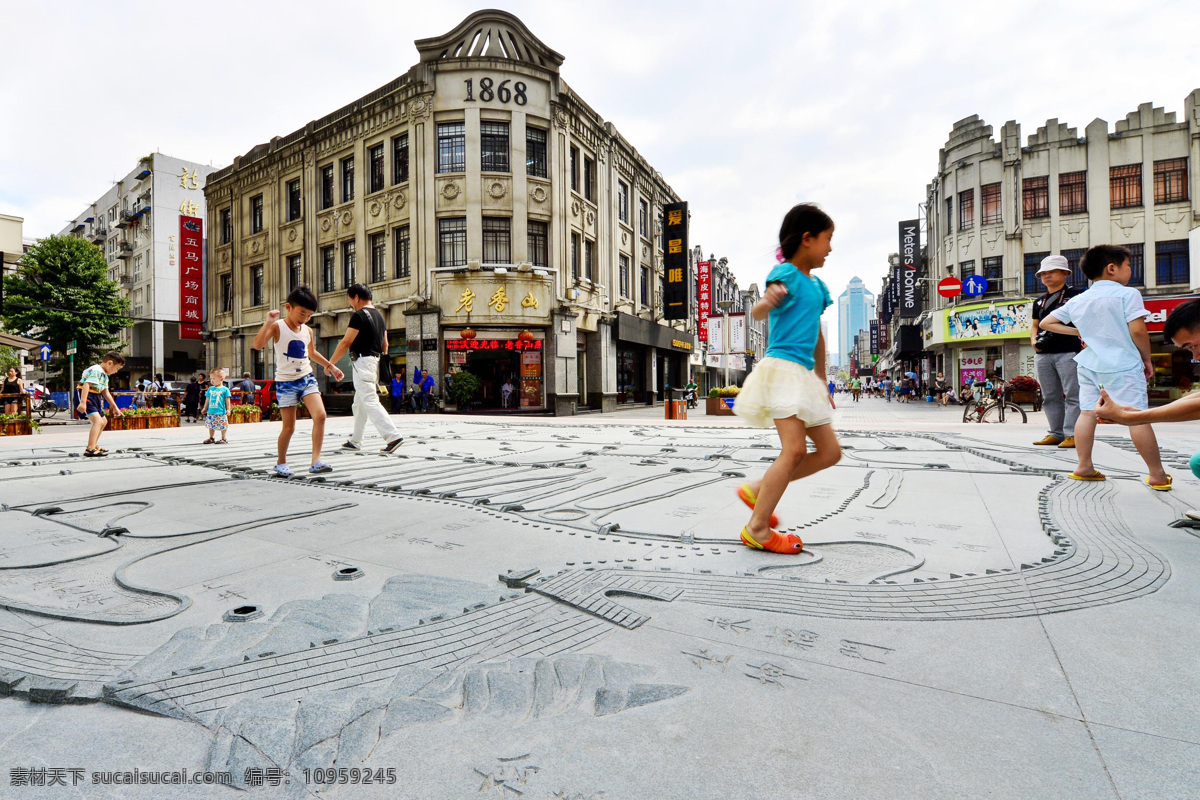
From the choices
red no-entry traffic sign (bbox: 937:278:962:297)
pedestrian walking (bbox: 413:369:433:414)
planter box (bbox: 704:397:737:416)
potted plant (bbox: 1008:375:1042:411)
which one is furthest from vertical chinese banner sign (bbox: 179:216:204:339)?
potted plant (bbox: 1008:375:1042:411)

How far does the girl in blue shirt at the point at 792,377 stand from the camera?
2.73m

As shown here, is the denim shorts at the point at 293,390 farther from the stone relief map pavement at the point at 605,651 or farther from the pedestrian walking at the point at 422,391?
the pedestrian walking at the point at 422,391

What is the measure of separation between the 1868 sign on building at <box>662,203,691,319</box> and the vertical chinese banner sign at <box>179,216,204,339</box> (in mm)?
24463

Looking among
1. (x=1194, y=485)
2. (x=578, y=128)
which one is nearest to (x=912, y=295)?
(x=578, y=128)

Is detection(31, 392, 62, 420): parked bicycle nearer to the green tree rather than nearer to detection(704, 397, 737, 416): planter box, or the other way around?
the green tree

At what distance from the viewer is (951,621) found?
1.91 m

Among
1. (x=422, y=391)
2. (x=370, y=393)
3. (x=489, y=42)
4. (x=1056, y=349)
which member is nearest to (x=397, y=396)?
(x=422, y=391)

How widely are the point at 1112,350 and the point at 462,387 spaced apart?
1834 cm

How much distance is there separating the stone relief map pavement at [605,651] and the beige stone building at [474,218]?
17.9 metres

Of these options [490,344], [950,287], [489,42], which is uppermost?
[489,42]

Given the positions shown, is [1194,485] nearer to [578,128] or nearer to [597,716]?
[597,716]

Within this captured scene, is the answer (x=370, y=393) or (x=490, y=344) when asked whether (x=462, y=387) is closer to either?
(x=490, y=344)

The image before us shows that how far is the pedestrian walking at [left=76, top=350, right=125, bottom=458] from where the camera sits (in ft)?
23.8

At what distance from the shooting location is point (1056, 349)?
6.21 m
